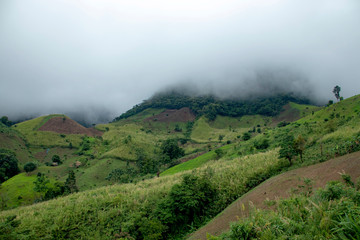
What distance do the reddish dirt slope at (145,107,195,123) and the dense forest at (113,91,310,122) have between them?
21.8 feet

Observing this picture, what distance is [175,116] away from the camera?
14638cm

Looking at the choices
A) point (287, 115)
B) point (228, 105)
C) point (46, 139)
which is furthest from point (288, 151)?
point (228, 105)

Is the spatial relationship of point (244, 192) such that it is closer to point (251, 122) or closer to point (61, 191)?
point (61, 191)

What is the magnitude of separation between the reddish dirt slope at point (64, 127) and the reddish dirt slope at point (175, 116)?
43.2 meters

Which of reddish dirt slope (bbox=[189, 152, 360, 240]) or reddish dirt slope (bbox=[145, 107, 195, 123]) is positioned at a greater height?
reddish dirt slope (bbox=[145, 107, 195, 123])

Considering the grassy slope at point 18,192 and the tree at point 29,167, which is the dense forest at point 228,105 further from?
the grassy slope at point 18,192

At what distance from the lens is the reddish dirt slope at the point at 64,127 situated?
335 feet

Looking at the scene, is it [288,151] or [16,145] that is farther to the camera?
[16,145]

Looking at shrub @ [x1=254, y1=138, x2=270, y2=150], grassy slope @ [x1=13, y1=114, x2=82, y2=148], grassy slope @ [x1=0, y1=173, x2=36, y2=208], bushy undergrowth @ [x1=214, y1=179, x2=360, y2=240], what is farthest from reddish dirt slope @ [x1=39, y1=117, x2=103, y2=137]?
bushy undergrowth @ [x1=214, y1=179, x2=360, y2=240]

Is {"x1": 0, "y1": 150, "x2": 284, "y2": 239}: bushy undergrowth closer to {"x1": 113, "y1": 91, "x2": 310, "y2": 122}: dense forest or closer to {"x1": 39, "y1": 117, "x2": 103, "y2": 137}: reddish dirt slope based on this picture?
{"x1": 39, "y1": 117, "x2": 103, "y2": 137}: reddish dirt slope

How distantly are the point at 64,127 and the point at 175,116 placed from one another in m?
76.4

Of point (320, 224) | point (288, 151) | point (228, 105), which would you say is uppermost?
point (228, 105)

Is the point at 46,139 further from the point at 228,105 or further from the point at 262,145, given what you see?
the point at 228,105

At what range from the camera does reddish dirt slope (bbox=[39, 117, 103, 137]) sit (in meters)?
102
